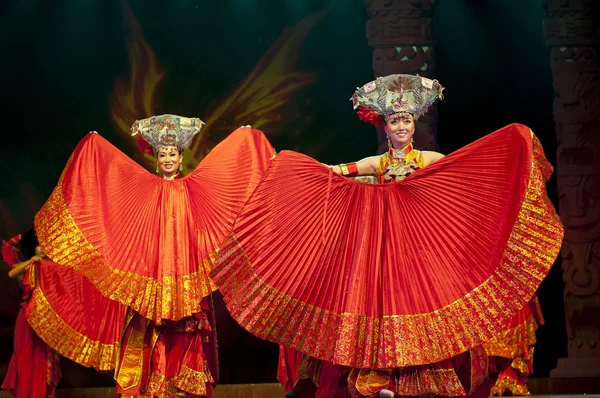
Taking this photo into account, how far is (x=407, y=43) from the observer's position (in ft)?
22.7

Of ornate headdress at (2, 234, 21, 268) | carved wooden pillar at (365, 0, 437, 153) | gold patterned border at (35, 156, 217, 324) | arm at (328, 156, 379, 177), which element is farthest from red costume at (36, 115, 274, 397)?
carved wooden pillar at (365, 0, 437, 153)

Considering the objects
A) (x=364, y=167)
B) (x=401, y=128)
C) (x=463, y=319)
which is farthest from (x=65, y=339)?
(x=463, y=319)

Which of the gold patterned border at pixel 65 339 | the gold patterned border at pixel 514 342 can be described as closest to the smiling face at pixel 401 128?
the gold patterned border at pixel 514 342

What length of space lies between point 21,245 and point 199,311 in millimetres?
2033

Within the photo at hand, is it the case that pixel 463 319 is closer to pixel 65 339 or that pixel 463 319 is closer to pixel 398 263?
pixel 398 263

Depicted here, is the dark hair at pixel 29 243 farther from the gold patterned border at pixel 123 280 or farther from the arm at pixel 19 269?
the gold patterned border at pixel 123 280

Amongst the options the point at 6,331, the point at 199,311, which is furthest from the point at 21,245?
the point at 199,311

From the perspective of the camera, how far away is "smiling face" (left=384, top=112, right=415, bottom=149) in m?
4.61

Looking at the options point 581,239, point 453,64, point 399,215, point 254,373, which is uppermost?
point 453,64

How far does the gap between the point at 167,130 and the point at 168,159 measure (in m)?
0.15

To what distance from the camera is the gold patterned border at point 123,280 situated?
515 cm

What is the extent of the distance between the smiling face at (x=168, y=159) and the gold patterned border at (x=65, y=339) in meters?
1.04

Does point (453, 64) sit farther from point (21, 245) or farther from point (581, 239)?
point (21, 245)

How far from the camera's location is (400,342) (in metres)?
3.96
